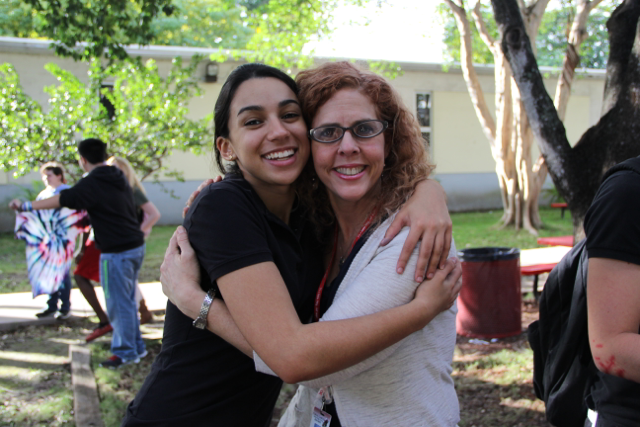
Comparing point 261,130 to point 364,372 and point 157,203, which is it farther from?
point 157,203

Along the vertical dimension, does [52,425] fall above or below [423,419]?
below

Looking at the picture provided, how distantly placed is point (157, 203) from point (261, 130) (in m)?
15.2

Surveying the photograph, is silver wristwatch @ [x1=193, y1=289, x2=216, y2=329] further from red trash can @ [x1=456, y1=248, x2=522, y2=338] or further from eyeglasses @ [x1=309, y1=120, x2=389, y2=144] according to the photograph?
red trash can @ [x1=456, y1=248, x2=522, y2=338]

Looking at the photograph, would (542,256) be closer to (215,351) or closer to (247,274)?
(215,351)

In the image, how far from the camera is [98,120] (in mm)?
9836

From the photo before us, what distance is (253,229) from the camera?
1.64 m

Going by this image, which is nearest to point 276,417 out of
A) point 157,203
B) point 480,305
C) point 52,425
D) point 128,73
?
point 52,425

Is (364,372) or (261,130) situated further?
(261,130)

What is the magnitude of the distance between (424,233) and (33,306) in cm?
729

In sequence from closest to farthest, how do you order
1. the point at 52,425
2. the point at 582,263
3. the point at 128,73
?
the point at 582,263 → the point at 52,425 → the point at 128,73

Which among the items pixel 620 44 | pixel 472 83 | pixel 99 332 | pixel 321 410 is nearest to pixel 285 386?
pixel 99 332

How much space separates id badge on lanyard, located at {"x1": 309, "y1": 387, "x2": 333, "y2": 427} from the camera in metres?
1.80

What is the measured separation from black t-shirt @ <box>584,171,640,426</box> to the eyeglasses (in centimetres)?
71

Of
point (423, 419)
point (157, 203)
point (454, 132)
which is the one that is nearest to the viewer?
point (423, 419)
